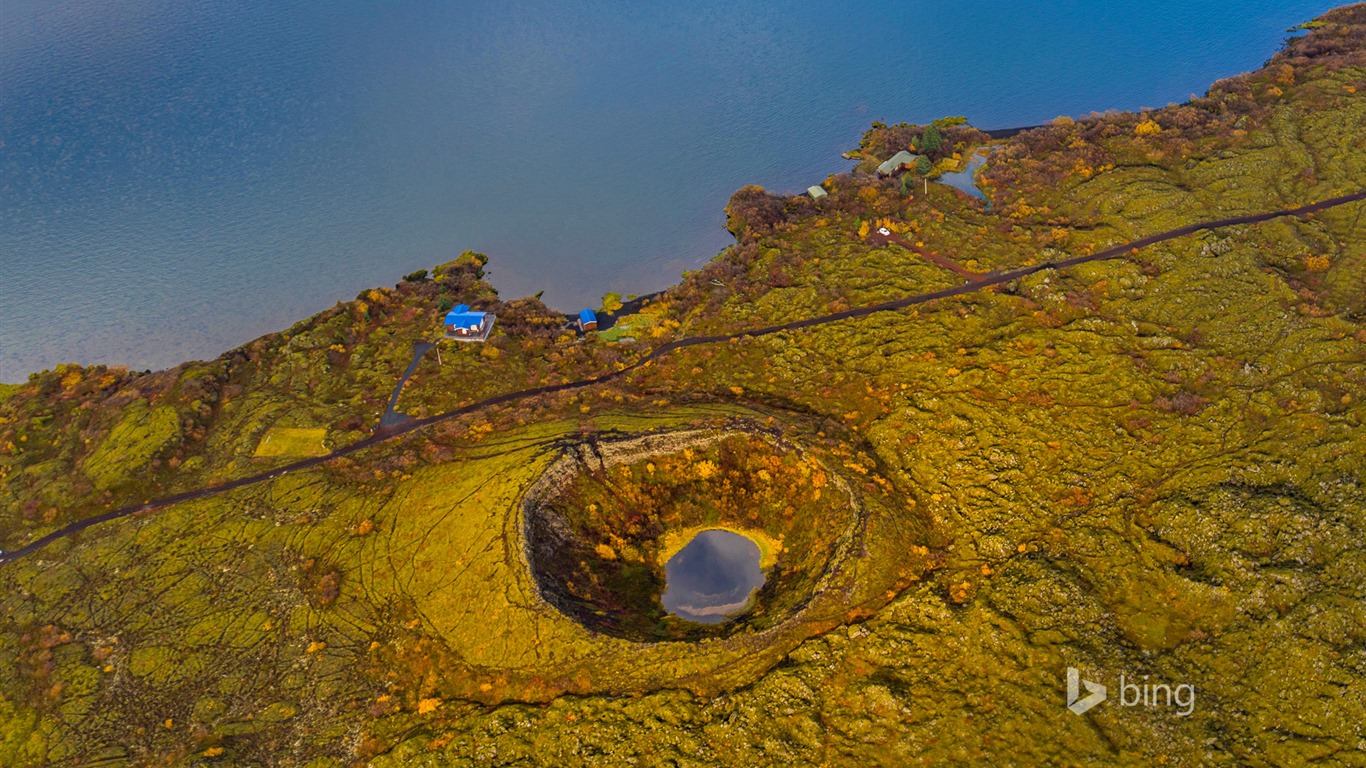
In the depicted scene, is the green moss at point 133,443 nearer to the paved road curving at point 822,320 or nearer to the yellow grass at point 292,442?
the yellow grass at point 292,442

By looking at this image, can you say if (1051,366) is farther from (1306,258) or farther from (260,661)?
(260,661)

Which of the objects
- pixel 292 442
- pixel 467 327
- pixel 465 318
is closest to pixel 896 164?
pixel 465 318

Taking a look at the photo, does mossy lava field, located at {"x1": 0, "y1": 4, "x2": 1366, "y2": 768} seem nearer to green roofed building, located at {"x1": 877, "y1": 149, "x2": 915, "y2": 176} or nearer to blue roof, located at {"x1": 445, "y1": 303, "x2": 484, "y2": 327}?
blue roof, located at {"x1": 445, "y1": 303, "x2": 484, "y2": 327}

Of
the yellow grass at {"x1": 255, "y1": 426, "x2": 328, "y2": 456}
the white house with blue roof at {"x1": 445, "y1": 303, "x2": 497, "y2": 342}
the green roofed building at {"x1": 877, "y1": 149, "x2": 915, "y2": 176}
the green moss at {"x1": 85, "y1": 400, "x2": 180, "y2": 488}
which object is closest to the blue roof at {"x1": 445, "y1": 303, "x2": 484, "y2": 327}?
the white house with blue roof at {"x1": 445, "y1": 303, "x2": 497, "y2": 342}

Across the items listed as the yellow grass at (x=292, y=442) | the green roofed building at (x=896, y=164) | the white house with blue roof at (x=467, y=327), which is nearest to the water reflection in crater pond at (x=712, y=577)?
the yellow grass at (x=292, y=442)

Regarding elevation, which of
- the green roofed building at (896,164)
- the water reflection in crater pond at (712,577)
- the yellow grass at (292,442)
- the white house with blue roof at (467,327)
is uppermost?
the green roofed building at (896,164)

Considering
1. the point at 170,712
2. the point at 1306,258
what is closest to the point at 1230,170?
the point at 1306,258
